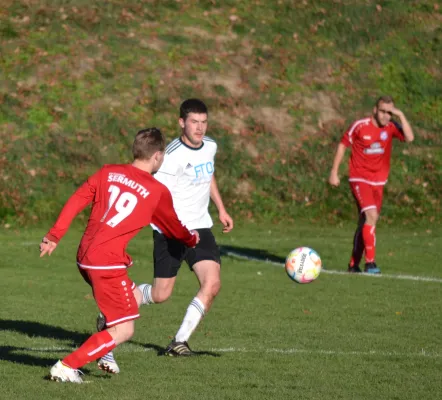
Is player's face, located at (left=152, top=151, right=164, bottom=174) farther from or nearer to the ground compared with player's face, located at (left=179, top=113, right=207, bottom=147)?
nearer to the ground

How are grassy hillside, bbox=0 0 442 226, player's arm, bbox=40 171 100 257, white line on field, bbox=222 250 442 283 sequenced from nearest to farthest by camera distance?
player's arm, bbox=40 171 100 257
white line on field, bbox=222 250 442 283
grassy hillside, bbox=0 0 442 226

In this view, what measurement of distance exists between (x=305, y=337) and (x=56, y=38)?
17.4m

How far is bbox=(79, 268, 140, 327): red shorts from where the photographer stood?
7582mm

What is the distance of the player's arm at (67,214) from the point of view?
7.41 metres

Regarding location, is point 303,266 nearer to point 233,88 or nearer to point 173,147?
point 173,147

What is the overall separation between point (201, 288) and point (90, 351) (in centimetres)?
204

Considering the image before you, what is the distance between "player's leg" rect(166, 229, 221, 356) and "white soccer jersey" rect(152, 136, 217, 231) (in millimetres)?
185

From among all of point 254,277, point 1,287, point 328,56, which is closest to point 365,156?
point 254,277

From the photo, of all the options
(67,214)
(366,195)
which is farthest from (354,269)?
(67,214)

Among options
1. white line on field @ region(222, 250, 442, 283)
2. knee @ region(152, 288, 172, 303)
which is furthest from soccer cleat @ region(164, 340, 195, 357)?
white line on field @ region(222, 250, 442, 283)

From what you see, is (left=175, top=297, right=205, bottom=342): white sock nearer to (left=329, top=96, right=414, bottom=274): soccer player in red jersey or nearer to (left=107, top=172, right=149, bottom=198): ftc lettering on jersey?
(left=107, top=172, right=149, bottom=198): ftc lettering on jersey

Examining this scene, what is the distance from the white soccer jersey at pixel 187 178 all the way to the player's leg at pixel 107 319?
2171 mm

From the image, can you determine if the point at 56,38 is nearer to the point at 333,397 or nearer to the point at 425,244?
the point at 425,244

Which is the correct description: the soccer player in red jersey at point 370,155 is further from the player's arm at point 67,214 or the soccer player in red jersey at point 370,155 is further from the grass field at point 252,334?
the player's arm at point 67,214
